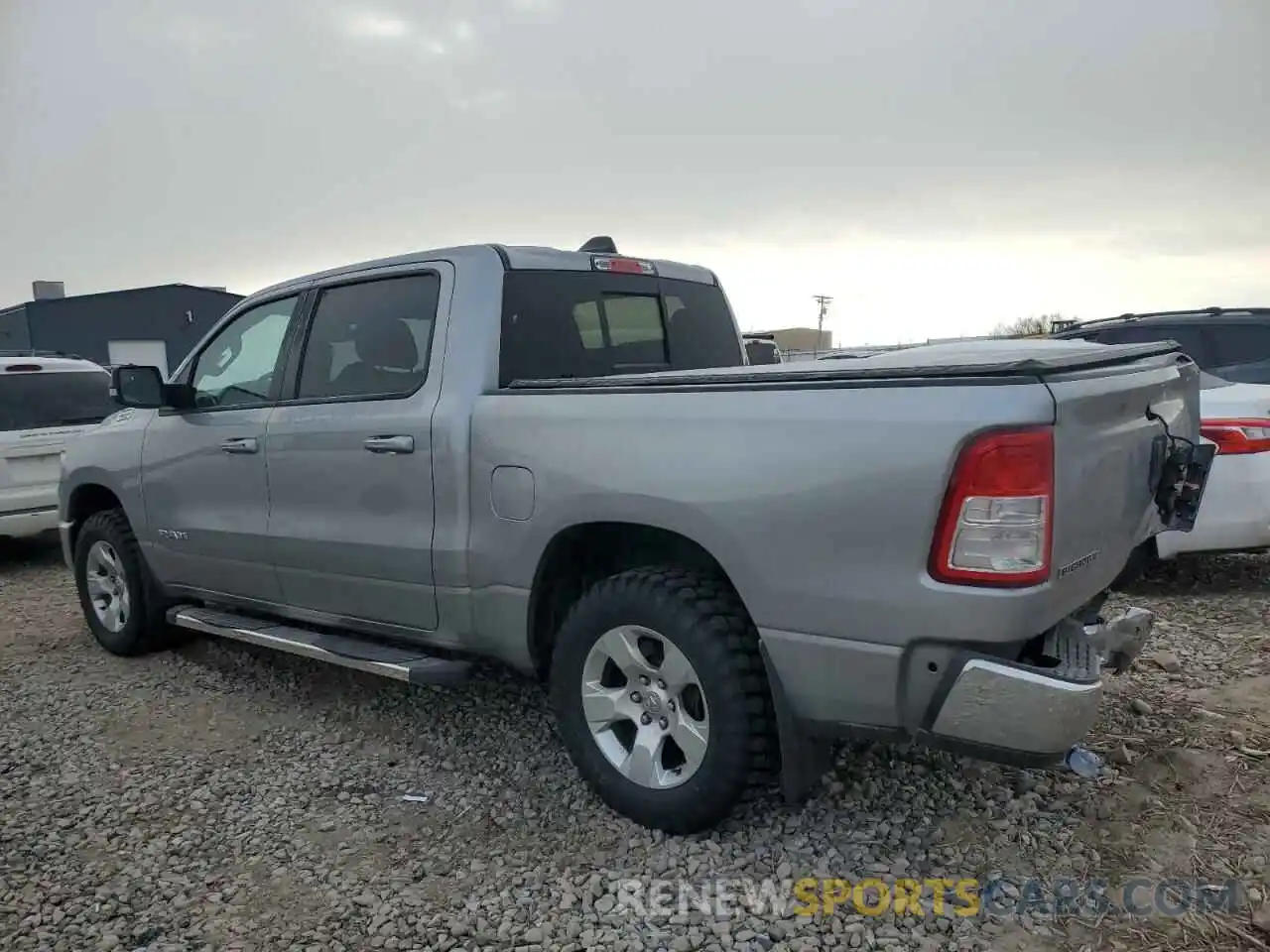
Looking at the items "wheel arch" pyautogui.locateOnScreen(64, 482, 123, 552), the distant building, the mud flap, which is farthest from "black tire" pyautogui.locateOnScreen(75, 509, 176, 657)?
the distant building

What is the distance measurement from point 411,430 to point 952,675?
2081 millimetres

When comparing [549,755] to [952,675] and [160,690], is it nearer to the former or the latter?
[952,675]

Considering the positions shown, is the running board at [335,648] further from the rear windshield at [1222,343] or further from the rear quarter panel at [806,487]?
the rear windshield at [1222,343]

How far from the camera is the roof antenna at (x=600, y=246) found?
413cm

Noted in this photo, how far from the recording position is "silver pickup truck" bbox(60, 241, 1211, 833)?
7.72 ft

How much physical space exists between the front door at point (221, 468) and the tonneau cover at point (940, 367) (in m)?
1.53

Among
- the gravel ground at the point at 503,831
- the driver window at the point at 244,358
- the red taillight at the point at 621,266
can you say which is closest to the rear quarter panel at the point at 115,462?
the driver window at the point at 244,358

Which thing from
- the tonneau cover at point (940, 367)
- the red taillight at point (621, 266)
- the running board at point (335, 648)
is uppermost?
the red taillight at point (621, 266)

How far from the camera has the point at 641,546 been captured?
3213mm

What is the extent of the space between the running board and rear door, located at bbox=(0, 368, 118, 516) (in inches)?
137

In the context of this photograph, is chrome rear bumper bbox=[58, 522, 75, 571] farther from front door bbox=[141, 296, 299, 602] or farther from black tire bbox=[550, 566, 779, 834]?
black tire bbox=[550, 566, 779, 834]

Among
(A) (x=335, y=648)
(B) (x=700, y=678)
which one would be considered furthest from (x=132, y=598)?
(B) (x=700, y=678)

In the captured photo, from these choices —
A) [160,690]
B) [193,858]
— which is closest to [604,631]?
[193,858]

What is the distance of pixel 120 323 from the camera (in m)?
27.8
